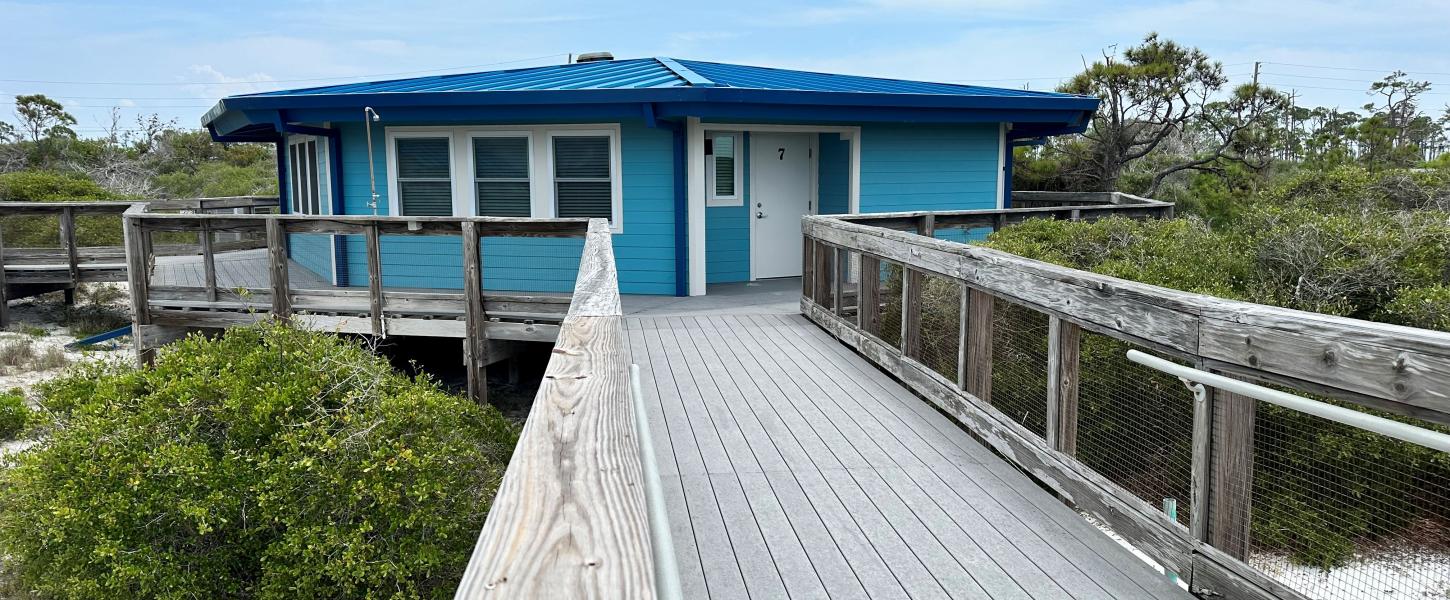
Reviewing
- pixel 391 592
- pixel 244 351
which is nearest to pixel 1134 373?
pixel 391 592

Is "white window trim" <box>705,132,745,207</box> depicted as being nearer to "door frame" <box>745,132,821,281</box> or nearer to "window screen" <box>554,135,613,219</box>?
"door frame" <box>745,132,821,281</box>

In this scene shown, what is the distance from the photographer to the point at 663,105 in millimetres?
9484

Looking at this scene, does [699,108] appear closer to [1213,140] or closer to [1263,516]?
[1263,516]

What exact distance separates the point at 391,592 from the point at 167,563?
4.22 feet

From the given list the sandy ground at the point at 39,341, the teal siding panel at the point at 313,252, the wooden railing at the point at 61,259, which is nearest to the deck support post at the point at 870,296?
the sandy ground at the point at 39,341

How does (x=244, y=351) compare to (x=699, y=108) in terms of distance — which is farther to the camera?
(x=699, y=108)

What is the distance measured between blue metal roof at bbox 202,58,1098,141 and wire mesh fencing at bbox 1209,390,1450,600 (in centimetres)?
639

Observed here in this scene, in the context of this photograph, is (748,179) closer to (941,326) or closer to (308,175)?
(941,326)

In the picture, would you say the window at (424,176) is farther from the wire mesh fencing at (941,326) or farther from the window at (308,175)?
the wire mesh fencing at (941,326)

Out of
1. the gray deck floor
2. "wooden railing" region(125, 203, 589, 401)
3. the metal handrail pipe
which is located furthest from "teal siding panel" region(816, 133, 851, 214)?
the metal handrail pipe

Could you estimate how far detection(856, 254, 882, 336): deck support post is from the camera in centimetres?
622

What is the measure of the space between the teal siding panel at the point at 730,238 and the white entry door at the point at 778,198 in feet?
0.26

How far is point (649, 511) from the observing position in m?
1.61

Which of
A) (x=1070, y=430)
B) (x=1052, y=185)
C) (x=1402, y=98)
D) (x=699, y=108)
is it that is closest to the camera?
(x=1070, y=430)
